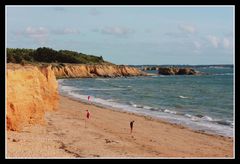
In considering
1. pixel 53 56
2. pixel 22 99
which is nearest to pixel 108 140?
pixel 22 99

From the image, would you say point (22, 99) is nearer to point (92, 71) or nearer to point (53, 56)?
point (92, 71)

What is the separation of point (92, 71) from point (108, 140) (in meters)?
87.0

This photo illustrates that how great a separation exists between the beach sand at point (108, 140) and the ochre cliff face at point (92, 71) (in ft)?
228

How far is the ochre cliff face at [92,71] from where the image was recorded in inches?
3799

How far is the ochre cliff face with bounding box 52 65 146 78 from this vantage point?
96506 mm

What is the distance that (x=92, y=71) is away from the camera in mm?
106125

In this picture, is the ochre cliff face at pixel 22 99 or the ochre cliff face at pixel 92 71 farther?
the ochre cliff face at pixel 92 71

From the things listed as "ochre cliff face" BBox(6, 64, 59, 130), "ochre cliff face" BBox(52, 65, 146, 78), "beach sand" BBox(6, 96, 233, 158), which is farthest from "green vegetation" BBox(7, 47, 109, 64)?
"ochre cliff face" BBox(6, 64, 59, 130)

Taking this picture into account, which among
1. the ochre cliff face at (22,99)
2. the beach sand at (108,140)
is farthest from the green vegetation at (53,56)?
the ochre cliff face at (22,99)

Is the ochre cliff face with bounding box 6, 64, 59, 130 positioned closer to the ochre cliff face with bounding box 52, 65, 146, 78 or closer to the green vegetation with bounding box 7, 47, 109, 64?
the ochre cliff face with bounding box 52, 65, 146, 78

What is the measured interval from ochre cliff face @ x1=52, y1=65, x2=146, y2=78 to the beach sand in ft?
228

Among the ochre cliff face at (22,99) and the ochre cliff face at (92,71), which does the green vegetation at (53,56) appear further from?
the ochre cliff face at (22,99)
